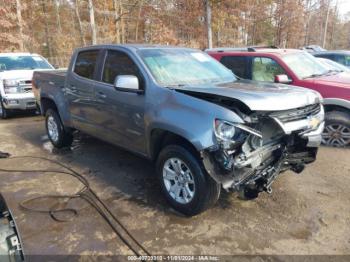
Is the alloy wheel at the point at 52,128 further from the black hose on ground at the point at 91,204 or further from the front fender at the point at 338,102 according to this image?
the front fender at the point at 338,102

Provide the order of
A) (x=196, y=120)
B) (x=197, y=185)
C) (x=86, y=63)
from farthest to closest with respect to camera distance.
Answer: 1. (x=86, y=63)
2. (x=197, y=185)
3. (x=196, y=120)

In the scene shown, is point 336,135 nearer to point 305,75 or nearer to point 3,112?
point 305,75

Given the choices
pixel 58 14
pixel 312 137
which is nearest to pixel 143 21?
pixel 58 14

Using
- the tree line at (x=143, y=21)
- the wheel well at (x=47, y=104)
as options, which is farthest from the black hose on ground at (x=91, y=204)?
the tree line at (x=143, y=21)

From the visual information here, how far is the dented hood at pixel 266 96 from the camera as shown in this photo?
311 centimetres

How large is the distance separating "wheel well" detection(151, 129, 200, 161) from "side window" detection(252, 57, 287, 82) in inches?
134

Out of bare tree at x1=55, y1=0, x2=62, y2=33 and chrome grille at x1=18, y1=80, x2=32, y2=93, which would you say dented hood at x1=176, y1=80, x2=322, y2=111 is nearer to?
chrome grille at x1=18, y1=80, x2=32, y2=93

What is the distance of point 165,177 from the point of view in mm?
3789

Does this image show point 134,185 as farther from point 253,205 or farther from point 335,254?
point 335,254

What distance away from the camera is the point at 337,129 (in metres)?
5.85

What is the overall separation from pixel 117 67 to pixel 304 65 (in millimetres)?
4067

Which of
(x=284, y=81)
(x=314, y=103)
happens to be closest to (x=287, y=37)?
(x=284, y=81)

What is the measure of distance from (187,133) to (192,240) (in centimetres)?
107

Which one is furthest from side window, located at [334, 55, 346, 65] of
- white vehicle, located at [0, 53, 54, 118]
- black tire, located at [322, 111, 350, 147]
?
white vehicle, located at [0, 53, 54, 118]
